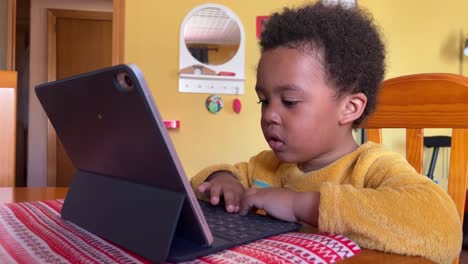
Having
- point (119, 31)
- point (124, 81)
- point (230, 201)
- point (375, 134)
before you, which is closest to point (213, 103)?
point (119, 31)

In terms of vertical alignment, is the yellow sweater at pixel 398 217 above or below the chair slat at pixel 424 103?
below

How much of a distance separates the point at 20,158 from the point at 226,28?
4071 mm

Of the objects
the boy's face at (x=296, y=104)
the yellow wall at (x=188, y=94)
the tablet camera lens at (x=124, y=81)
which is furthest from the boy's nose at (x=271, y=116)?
the yellow wall at (x=188, y=94)

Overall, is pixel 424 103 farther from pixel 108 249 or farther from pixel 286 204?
pixel 108 249

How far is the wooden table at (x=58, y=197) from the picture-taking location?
1.33 ft

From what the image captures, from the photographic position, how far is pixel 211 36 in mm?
2350

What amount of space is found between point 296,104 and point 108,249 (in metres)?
0.35

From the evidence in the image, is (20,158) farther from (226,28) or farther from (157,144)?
(157,144)

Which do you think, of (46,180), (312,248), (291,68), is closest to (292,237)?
(312,248)

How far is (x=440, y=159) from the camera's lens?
295cm

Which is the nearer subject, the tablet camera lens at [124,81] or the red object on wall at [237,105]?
the tablet camera lens at [124,81]

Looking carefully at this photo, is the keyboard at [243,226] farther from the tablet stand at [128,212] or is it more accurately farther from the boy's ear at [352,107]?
the boy's ear at [352,107]

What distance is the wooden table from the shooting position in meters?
0.40

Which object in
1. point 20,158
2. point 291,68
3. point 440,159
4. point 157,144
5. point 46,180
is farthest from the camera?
point 20,158
